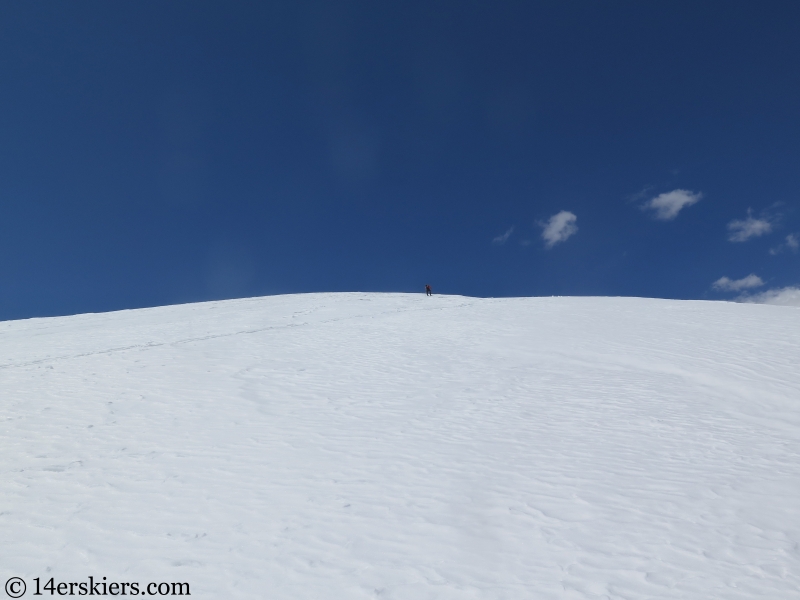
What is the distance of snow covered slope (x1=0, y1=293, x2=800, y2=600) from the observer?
456 centimetres

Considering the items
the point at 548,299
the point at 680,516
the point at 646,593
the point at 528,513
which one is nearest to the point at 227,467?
the point at 528,513

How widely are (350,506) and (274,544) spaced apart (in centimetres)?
103

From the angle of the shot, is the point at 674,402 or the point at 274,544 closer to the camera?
the point at 274,544

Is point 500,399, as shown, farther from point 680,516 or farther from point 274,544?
point 274,544

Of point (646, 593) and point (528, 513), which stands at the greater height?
point (528, 513)

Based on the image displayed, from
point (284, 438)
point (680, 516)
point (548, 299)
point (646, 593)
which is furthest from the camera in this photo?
point (548, 299)

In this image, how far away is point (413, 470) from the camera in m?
6.61

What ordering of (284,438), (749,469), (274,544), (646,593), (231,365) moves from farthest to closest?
(231,365)
(284,438)
(749,469)
(274,544)
(646,593)

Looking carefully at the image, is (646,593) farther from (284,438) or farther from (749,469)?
(284,438)

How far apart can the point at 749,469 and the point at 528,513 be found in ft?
11.2

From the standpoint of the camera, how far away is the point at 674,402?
9.36m

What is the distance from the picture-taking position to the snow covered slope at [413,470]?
456 centimetres

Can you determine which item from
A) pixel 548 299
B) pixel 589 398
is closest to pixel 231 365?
pixel 589 398

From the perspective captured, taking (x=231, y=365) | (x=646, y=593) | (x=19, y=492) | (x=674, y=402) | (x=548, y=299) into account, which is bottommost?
(x=646, y=593)
